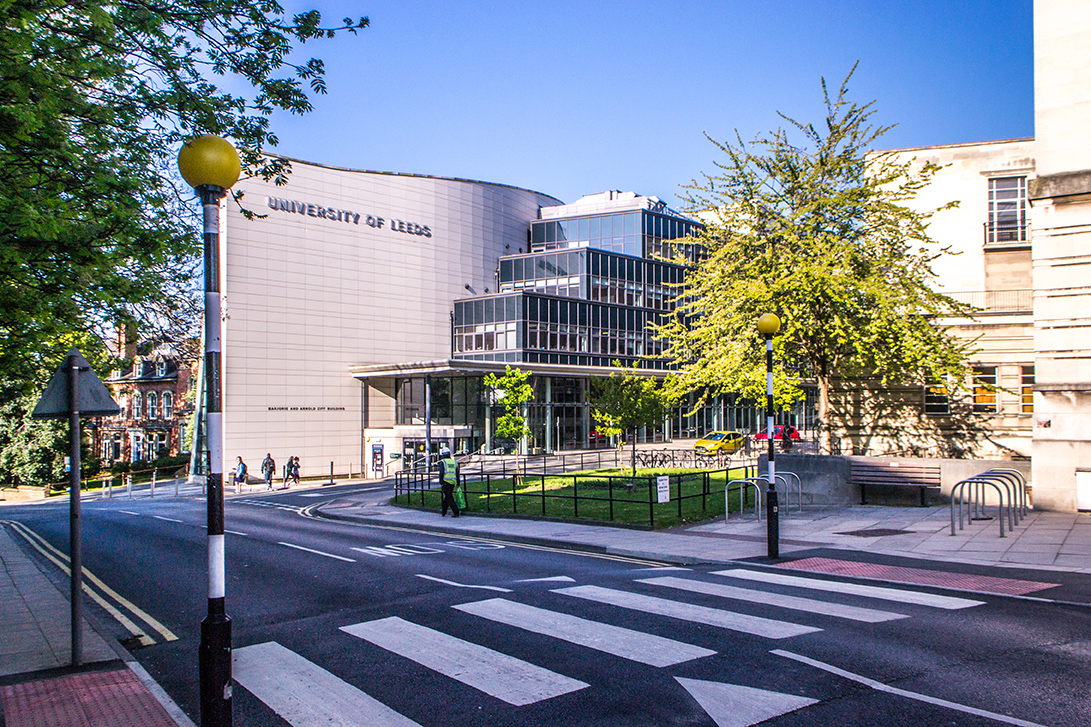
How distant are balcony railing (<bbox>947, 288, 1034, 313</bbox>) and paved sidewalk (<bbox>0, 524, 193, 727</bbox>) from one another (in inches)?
1063

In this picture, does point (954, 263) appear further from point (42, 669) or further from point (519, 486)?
point (42, 669)

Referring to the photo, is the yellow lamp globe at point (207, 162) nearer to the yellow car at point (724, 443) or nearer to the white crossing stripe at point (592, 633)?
the white crossing stripe at point (592, 633)

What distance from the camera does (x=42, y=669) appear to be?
7.93m

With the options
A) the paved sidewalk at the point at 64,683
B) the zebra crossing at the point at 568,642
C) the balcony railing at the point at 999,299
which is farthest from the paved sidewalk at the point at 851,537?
the balcony railing at the point at 999,299

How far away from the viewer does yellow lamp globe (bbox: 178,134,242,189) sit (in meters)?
5.56

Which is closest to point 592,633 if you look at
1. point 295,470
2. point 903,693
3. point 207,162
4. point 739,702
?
point 739,702

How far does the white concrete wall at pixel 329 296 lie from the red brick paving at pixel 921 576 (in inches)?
1695

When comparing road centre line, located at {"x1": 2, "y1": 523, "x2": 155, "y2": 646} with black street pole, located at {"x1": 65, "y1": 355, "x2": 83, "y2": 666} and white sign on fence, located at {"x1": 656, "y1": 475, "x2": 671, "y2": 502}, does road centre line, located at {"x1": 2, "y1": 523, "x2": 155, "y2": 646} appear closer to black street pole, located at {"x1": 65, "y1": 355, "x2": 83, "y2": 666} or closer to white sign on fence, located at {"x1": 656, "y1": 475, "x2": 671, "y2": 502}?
black street pole, located at {"x1": 65, "y1": 355, "x2": 83, "y2": 666}

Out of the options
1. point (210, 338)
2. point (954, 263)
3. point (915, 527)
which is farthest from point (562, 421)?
point (210, 338)

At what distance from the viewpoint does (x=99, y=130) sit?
10094mm

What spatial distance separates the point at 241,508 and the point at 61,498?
79.0 feet

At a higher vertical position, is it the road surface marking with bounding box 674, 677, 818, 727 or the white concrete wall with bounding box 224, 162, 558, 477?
the white concrete wall with bounding box 224, 162, 558, 477

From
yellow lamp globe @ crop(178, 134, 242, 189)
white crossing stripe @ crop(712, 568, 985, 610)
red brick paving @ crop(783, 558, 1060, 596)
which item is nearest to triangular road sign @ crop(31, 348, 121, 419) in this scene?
yellow lamp globe @ crop(178, 134, 242, 189)

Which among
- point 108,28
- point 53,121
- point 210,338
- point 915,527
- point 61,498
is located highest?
point 108,28
